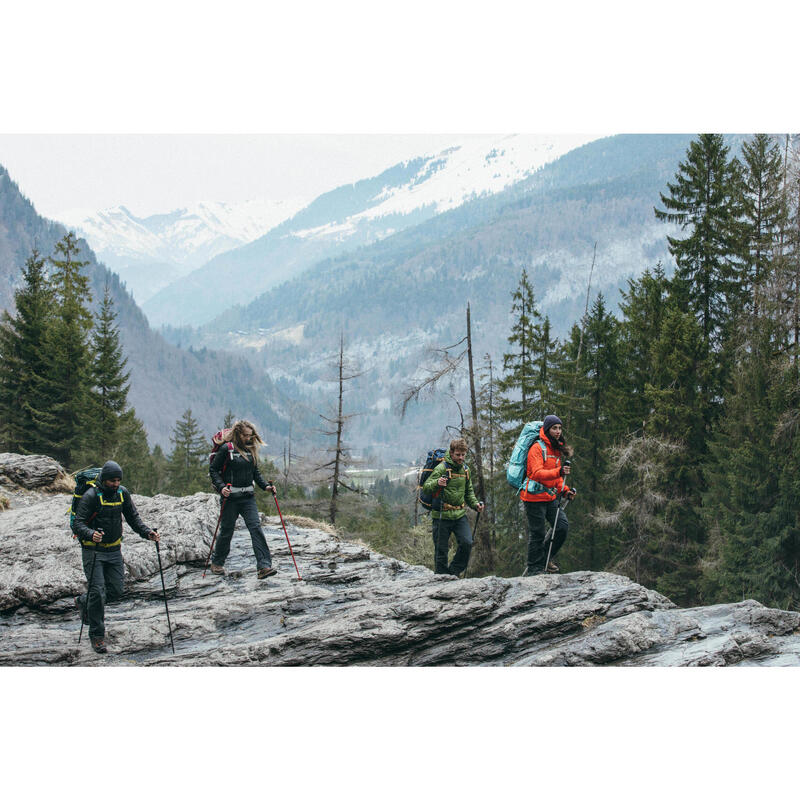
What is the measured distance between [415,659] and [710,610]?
407 centimetres

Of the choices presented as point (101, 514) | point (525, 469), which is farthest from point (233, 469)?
point (525, 469)

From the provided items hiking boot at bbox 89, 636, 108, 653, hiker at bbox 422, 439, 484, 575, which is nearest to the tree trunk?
hiker at bbox 422, 439, 484, 575

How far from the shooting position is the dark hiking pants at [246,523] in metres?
9.99

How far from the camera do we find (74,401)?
33188 mm

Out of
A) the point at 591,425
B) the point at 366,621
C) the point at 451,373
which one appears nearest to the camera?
the point at 366,621

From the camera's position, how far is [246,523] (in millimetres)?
9852

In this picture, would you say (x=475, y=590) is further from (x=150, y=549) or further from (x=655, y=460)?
(x=655, y=460)

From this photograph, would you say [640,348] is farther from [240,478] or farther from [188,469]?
[188,469]

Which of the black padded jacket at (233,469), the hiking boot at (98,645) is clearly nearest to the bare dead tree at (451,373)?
the black padded jacket at (233,469)

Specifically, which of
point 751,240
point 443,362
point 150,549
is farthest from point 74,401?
point 751,240

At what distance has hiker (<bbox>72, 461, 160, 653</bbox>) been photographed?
8039 millimetres

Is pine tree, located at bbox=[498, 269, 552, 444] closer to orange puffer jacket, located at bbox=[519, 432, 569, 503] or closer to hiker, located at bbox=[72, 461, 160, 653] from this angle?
orange puffer jacket, located at bbox=[519, 432, 569, 503]

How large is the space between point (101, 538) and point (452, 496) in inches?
189

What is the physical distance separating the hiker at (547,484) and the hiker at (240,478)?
3745 mm
